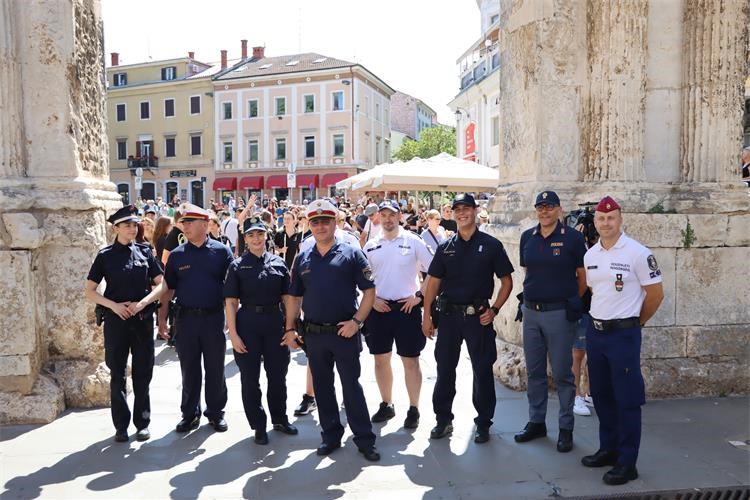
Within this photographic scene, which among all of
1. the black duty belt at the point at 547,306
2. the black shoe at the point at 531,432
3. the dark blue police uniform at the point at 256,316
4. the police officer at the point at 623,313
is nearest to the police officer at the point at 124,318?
the dark blue police uniform at the point at 256,316

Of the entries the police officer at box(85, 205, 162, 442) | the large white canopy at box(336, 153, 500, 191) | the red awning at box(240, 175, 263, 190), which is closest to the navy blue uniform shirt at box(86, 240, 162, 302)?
the police officer at box(85, 205, 162, 442)

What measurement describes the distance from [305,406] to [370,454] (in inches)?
52.3

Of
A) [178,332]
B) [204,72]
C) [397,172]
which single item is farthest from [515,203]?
[204,72]

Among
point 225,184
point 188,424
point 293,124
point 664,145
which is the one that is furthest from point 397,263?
point 225,184

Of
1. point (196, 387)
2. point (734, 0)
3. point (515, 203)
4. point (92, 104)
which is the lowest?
point (196, 387)

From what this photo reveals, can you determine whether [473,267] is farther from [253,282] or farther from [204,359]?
[204,359]

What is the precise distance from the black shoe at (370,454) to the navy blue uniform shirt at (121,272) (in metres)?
A: 2.21

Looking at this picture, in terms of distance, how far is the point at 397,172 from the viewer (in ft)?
41.6

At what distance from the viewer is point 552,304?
4898 mm

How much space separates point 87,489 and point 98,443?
861mm

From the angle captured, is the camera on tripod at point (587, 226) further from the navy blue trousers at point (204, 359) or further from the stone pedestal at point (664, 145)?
the navy blue trousers at point (204, 359)

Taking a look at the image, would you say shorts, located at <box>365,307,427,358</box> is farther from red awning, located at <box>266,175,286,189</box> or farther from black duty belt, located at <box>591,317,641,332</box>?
red awning, located at <box>266,175,286,189</box>

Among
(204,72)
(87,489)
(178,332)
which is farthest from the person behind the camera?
(204,72)

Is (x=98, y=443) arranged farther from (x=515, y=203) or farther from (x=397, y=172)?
(x=397, y=172)
